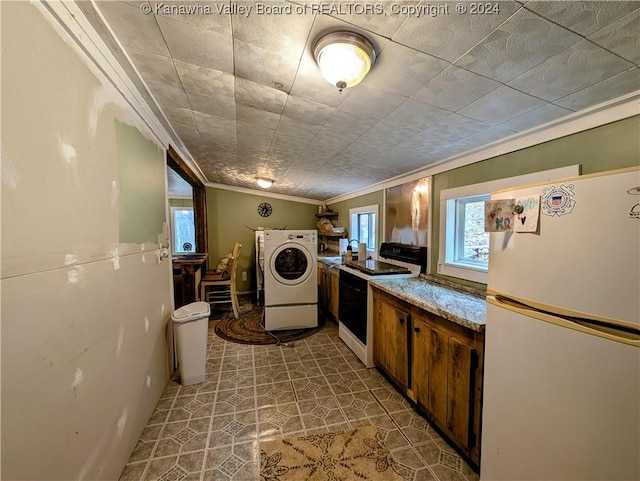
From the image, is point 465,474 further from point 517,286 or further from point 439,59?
point 439,59

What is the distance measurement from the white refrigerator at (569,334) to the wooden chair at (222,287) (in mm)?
3381

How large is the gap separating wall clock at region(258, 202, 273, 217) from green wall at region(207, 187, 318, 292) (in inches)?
2.6

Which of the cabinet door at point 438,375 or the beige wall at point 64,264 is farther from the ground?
the beige wall at point 64,264

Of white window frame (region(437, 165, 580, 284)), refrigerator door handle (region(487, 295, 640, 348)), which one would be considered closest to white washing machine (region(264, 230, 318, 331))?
white window frame (region(437, 165, 580, 284))

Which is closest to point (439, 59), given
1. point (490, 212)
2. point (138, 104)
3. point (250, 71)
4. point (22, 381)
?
point (490, 212)

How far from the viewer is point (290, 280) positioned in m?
3.36

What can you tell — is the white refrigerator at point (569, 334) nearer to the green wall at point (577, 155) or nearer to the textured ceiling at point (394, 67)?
the textured ceiling at point (394, 67)

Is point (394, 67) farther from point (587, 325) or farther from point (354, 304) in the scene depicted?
point (354, 304)

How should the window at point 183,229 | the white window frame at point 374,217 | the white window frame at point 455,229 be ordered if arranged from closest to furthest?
the white window frame at point 455,229, the white window frame at point 374,217, the window at point 183,229

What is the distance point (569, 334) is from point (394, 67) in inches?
52.2

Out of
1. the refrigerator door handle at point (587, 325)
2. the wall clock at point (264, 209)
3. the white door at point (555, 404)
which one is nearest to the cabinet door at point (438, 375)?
the white door at point (555, 404)

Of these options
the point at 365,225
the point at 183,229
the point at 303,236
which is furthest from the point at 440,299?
the point at 183,229

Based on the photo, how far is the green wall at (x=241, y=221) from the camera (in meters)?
5.08

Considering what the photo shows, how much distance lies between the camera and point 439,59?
3.49 ft
